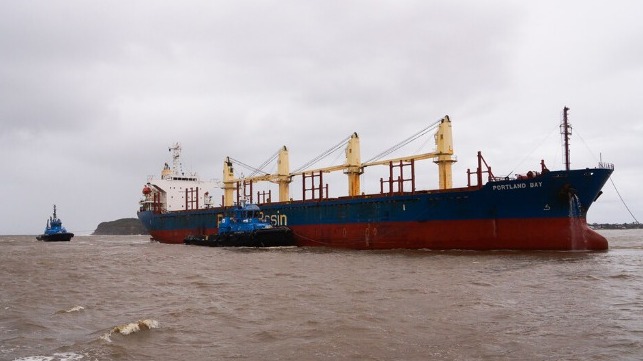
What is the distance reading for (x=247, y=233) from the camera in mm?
31312

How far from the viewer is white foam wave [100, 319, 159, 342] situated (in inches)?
337

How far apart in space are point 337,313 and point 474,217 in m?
15.2

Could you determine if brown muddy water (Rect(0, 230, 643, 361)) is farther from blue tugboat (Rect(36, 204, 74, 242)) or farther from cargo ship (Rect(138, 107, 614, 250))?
blue tugboat (Rect(36, 204, 74, 242))

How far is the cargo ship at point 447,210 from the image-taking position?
2194cm

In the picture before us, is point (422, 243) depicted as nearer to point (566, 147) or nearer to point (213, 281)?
point (566, 147)

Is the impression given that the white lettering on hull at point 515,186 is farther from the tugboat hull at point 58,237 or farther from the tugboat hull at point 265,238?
the tugboat hull at point 58,237

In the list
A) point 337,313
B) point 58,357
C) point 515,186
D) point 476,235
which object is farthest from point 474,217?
point 58,357

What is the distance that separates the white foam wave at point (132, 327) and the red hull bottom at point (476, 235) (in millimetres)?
17554

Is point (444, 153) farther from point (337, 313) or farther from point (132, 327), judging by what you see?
point (132, 327)

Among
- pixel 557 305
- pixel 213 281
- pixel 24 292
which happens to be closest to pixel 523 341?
pixel 557 305

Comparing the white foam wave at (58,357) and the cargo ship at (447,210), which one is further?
the cargo ship at (447,210)

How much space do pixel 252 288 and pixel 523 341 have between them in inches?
312

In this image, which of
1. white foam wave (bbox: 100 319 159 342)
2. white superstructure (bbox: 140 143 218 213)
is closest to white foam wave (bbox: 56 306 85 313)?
white foam wave (bbox: 100 319 159 342)

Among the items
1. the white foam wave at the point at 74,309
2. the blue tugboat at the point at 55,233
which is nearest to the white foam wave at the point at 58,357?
the white foam wave at the point at 74,309
